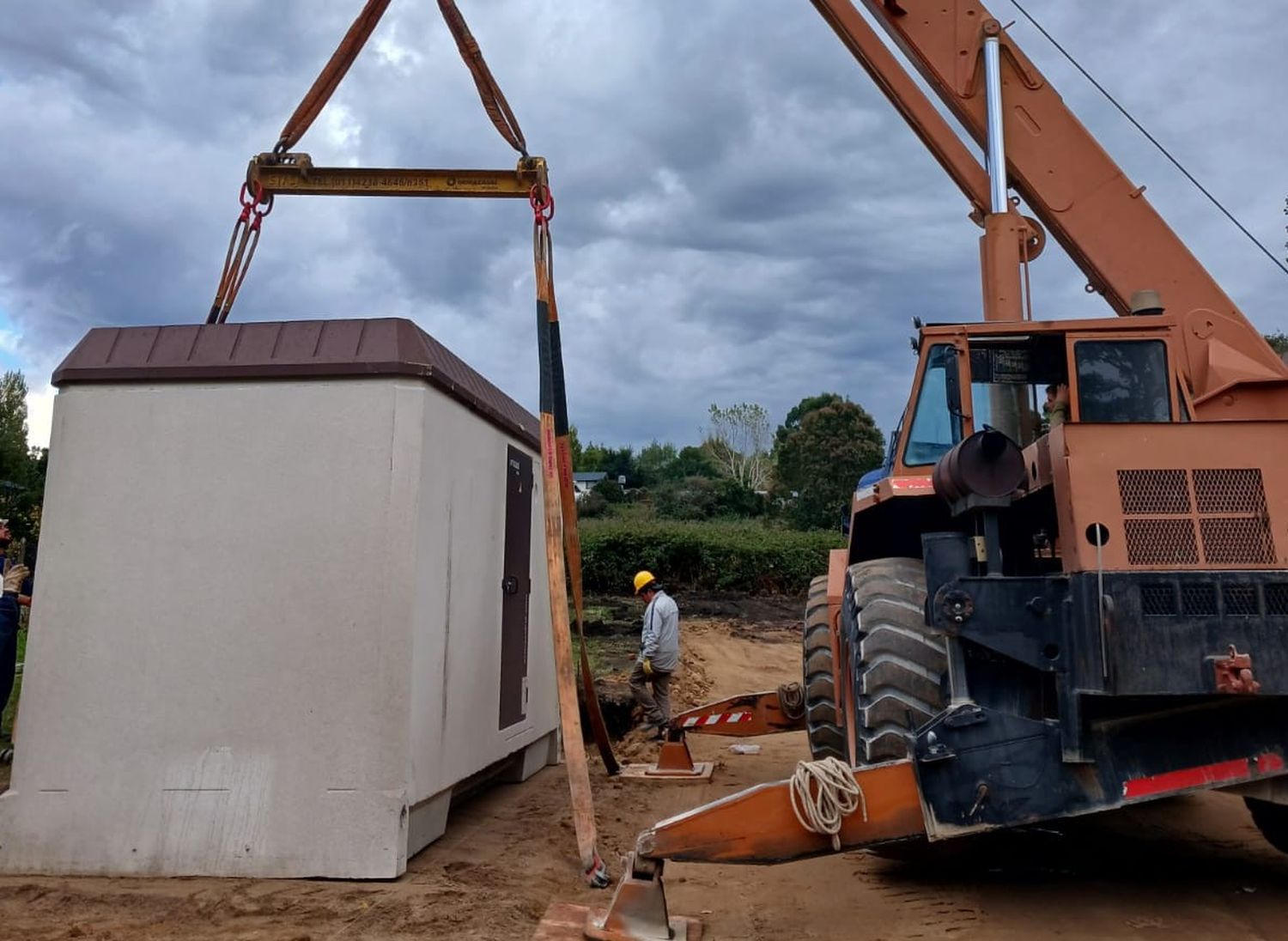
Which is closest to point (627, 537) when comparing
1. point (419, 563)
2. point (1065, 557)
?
point (419, 563)

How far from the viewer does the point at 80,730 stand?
496 centimetres

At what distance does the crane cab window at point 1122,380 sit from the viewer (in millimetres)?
4832

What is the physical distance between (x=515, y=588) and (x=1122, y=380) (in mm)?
4110

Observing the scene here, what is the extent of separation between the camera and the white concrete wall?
4.82 metres

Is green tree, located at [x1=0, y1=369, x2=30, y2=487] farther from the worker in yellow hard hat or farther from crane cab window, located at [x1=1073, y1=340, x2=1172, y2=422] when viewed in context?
crane cab window, located at [x1=1073, y1=340, x2=1172, y2=422]

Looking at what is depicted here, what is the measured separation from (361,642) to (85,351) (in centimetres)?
227

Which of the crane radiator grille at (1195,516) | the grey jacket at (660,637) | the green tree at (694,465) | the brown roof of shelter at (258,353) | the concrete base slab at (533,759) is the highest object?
the green tree at (694,465)

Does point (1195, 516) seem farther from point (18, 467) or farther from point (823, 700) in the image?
point (18, 467)

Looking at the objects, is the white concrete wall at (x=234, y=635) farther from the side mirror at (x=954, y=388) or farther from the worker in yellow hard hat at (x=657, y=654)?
the worker in yellow hard hat at (x=657, y=654)

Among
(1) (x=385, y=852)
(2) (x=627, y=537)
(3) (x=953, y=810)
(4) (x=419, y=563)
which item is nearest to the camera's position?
(3) (x=953, y=810)

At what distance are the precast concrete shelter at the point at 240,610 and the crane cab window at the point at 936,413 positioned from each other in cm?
262

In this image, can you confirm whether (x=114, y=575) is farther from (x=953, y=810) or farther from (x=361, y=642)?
(x=953, y=810)

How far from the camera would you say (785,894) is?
4.84 m

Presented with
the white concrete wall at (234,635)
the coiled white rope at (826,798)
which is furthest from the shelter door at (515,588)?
the coiled white rope at (826,798)
